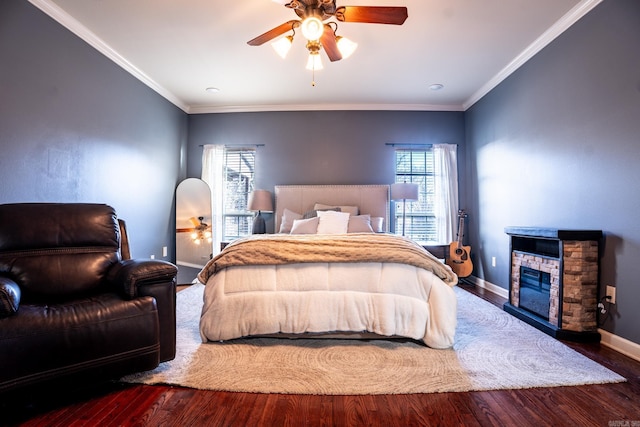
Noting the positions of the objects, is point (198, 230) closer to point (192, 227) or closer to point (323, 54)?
point (192, 227)

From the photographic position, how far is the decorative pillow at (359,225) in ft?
12.7

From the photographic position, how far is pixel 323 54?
3.36 meters

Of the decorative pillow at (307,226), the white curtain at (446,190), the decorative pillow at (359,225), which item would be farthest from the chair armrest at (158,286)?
the white curtain at (446,190)

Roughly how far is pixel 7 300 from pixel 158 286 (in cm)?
62

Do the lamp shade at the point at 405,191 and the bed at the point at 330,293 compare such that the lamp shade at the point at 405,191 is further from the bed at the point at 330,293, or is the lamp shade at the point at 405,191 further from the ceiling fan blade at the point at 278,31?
the ceiling fan blade at the point at 278,31

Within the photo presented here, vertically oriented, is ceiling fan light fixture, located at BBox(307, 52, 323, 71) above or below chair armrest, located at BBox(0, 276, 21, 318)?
above

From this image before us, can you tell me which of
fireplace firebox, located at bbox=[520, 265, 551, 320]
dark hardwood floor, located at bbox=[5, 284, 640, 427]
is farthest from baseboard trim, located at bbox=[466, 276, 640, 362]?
dark hardwood floor, located at bbox=[5, 284, 640, 427]

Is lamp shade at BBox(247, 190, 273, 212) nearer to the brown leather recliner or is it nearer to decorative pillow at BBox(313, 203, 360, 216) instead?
decorative pillow at BBox(313, 203, 360, 216)

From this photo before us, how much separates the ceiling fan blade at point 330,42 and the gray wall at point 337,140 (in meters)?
2.26

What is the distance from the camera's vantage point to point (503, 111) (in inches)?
147

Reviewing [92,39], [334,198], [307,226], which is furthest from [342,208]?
[92,39]

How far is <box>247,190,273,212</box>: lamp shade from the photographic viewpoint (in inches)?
172

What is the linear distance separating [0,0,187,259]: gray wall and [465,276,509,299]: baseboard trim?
14.9 ft

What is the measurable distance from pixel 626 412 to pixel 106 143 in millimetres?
4558
